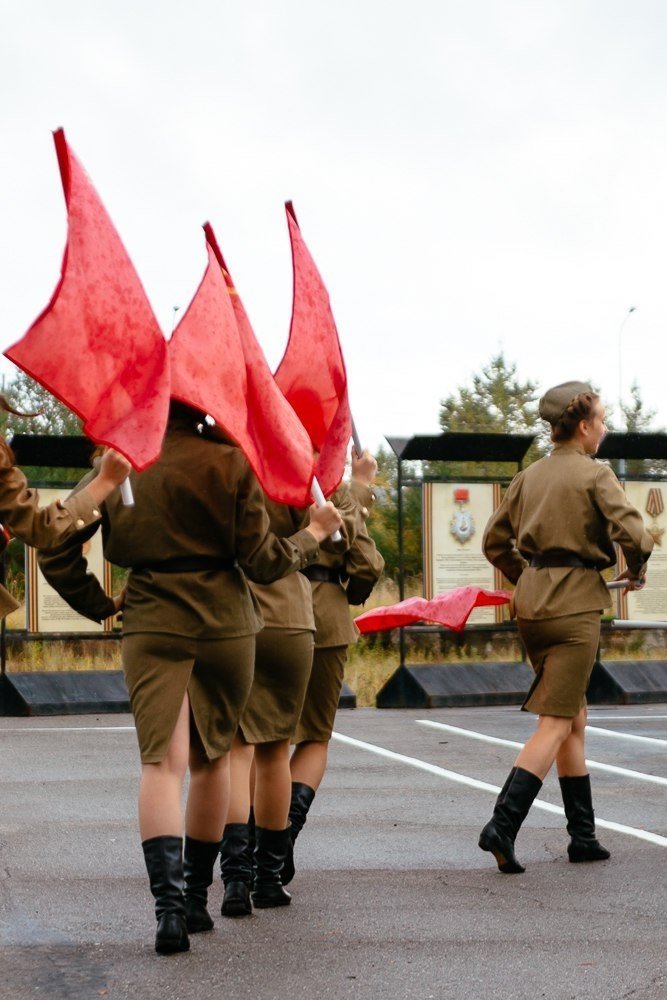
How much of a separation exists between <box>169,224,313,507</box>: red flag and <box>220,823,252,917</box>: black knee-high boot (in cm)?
132

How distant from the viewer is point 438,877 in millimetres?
6742

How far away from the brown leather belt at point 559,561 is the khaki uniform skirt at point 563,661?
21 cm

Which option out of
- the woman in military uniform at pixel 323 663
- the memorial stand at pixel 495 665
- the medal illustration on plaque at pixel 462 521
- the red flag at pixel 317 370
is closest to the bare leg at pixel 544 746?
the woman in military uniform at pixel 323 663

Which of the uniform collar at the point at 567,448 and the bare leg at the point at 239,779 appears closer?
the bare leg at the point at 239,779

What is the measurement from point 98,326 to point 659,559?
1352cm

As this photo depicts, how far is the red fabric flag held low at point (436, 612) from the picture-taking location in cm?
834

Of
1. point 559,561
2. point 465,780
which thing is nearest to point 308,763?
point 559,561

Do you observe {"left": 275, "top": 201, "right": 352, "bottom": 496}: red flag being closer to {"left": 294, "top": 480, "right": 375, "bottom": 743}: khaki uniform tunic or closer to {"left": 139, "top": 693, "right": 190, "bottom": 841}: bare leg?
{"left": 294, "top": 480, "right": 375, "bottom": 743}: khaki uniform tunic

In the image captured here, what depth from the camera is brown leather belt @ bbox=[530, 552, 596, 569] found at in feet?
23.6

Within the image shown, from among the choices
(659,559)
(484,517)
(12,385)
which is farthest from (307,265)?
(12,385)

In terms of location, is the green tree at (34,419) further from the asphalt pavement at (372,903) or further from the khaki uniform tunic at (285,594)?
the khaki uniform tunic at (285,594)

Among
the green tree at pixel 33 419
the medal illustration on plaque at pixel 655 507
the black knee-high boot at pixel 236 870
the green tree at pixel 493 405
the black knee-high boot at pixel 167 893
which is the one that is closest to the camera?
the black knee-high boot at pixel 167 893

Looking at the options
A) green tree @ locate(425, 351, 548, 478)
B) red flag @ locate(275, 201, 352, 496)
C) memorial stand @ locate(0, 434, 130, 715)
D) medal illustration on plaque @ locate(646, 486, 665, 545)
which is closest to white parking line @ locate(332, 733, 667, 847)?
red flag @ locate(275, 201, 352, 496)

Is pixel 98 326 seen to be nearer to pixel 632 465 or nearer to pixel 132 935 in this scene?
pixel 132 935
